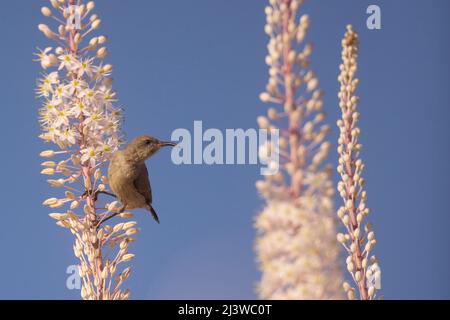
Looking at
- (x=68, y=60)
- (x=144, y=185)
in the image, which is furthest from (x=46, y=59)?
(x=144, y=185)

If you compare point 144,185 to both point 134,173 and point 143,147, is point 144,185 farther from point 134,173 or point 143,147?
point 143,147

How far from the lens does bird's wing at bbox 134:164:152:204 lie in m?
7.36

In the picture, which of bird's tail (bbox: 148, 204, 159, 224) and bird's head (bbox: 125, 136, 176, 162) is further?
bird's tail (bbox: 148, 204, 159, 224)

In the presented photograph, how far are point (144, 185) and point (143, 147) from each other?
0.44 meters

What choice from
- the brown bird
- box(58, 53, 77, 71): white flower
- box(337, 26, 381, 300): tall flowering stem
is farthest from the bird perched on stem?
box(337, 26, 381, 300): tall flowering stem

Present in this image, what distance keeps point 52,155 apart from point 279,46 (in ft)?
9.86

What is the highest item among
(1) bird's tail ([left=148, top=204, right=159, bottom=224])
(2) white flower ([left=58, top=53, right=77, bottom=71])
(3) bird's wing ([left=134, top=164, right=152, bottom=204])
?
(2) white flower ([left=58, top=53, right=77, bottom=71])

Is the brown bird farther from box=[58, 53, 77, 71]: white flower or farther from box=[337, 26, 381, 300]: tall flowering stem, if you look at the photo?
Result: box=[337, 26, 381, 300]: tall flowering stem

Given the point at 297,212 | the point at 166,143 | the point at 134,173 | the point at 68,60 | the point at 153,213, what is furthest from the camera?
the point at 153,213

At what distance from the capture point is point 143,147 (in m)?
7.35

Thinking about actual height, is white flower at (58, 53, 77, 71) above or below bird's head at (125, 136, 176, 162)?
above

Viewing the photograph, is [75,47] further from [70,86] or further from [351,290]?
[351,290]

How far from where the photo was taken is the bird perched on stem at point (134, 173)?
7035 mm

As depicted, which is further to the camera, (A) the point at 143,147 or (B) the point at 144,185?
(B) the point at 144,185
